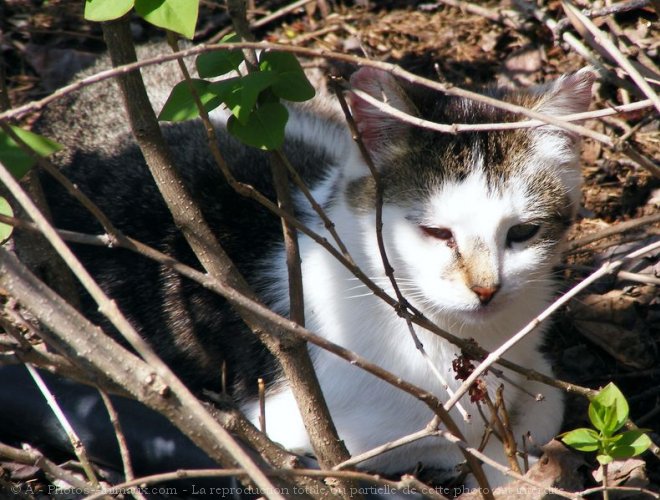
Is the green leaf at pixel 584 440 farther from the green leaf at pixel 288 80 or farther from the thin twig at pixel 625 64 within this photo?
the green leaf at pixel 288 80

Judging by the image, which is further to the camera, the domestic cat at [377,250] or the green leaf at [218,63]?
the domestic cat at [377,250]

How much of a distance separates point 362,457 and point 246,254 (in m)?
1.27

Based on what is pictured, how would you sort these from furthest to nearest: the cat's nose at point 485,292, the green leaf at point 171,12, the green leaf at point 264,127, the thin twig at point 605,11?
the thin twig at point 605,11, the cat's nose at point 485,292, the green leaf at point 264,127, the green leaf at point 171,12

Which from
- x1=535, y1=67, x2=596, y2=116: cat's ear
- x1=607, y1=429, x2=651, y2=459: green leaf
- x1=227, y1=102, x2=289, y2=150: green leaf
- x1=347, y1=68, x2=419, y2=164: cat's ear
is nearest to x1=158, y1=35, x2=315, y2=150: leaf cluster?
x1=227, y1=102, x2=289, y2=150: green leaf

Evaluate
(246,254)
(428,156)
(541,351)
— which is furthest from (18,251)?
(541,351)

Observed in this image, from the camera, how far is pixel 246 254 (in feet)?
9.79

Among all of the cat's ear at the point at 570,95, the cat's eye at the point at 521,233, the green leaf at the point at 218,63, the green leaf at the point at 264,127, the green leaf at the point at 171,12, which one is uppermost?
the green leaf at the point at 171,12

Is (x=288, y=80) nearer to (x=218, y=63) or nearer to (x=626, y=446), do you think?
(x=218, y=63)

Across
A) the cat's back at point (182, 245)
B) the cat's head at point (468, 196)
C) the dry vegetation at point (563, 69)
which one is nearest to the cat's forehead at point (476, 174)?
the cat's head at point (468, 196)

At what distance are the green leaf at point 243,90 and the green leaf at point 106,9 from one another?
0.28 meters

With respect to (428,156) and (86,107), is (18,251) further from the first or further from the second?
(428,156)

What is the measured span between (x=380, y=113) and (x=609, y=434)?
1.13m

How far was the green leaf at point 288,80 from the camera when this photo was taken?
196 cm

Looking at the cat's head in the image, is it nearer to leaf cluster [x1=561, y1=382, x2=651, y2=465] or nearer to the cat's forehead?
the cat's forehead
